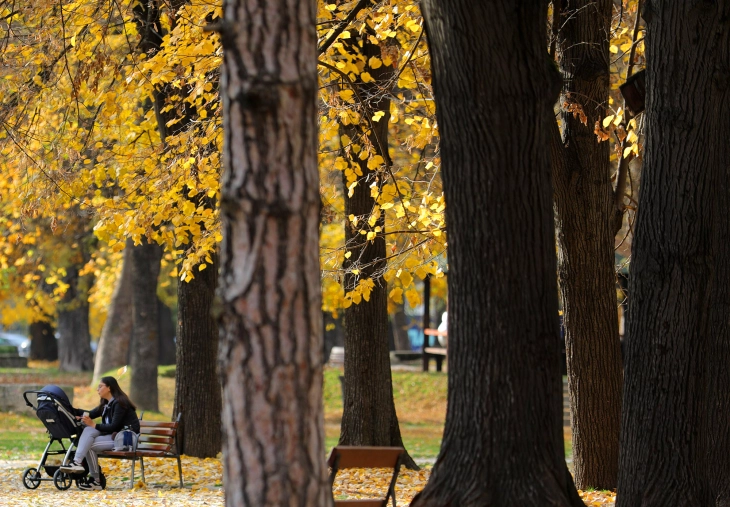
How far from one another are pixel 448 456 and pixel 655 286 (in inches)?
77.0

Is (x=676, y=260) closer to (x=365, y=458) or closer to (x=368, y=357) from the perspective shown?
(x=365, y=458)

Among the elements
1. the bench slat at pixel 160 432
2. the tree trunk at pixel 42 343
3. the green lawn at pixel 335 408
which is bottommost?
the green lawn at pixel 335 408

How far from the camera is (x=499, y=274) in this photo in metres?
5.88

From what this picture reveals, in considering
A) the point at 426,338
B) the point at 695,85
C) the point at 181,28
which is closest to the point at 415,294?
the point at 181,28

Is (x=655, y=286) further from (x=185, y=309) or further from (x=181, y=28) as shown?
(x=185, y=309)

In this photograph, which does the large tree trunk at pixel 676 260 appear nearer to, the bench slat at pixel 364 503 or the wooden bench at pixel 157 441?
the bench slat at pixel 364 503

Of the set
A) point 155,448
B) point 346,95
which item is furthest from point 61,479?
point 346,95

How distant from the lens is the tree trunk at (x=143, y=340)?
2223cm

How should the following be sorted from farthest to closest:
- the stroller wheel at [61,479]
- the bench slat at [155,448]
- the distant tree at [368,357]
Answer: the distant tree at [368,357], the bench slat at [155,448], the stroller wheel at [61,479]

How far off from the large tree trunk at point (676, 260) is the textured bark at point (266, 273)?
3342 millimetres

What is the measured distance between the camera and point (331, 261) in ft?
38.8

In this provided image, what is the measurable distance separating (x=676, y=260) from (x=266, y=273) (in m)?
3.62

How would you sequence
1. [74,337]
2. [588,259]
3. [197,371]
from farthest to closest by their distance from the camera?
[74,337] < [197,371] < [588,259]

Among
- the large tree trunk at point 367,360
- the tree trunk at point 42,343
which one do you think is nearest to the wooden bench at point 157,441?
the large tree trunk at point 367,360
